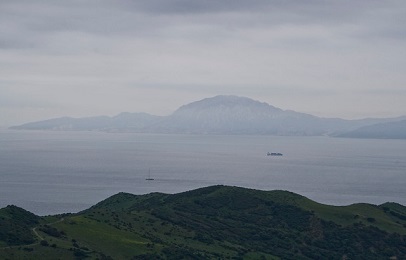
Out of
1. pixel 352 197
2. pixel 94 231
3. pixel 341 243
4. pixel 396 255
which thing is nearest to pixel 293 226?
pixel 341 243

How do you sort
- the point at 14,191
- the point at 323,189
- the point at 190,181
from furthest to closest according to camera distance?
the point at 190,181 < the point at 323,189 < the point at 14,191

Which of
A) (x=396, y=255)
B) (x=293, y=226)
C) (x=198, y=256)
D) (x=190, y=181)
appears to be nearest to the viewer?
(x=198, y=256)

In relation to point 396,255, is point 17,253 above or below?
above

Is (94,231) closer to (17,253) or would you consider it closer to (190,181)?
(17,253)

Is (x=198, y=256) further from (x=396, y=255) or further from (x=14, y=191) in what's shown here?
(x=14, y=191)

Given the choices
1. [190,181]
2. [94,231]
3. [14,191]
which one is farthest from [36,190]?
[94,231]

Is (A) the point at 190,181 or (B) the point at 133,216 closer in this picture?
(B) the point at 133,216
